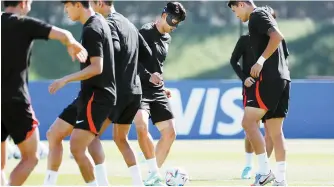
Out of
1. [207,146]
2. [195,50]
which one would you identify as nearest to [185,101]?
[207,146]

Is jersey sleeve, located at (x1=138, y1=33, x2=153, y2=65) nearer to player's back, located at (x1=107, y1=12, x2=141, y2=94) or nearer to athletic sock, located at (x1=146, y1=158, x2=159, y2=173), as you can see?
player's back, located at (x1=107, y1=12, x2=141, y2=94)

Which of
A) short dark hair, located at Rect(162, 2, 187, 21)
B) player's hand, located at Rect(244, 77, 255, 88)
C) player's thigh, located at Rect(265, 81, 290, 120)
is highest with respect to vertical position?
short dark hair, located at Rect(162, 2, 187, 21)

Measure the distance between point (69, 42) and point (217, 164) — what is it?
306 inches

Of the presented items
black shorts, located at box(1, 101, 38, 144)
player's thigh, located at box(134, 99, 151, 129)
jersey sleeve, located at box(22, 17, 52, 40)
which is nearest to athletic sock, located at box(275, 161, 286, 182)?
player's thigh, located at box(134, 99, 151, 129)

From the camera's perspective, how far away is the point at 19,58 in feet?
28.1

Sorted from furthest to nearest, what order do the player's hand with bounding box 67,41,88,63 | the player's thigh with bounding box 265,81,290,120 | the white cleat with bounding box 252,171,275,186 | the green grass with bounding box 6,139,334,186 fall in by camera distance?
the green grass with bounding box 6,139,334,186 → the white cleat with bounding box 252,171,275,186 → the player's thigh with bounding box 265,81,290,120 → the player's hand with bounding box 67,41,88,63

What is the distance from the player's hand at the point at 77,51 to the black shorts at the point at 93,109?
96 centimetres

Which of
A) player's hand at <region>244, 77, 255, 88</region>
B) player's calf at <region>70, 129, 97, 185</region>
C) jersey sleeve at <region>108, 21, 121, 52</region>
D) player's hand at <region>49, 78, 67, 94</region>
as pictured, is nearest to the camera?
player's hand at <region>49, 78, 67, 94</region>

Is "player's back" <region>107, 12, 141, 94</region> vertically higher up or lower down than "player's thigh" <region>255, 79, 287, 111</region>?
higher up

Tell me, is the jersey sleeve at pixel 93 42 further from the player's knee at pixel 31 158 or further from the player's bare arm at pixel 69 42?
the player's knee at pixel 31 158

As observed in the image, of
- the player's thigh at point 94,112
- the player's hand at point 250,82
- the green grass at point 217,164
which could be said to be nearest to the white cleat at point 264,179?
the green grass at point 217,164

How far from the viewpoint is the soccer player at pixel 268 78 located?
1105 centimetres

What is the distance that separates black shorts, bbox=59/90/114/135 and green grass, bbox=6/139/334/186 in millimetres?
2812

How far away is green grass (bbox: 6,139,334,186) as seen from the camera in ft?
42.1
